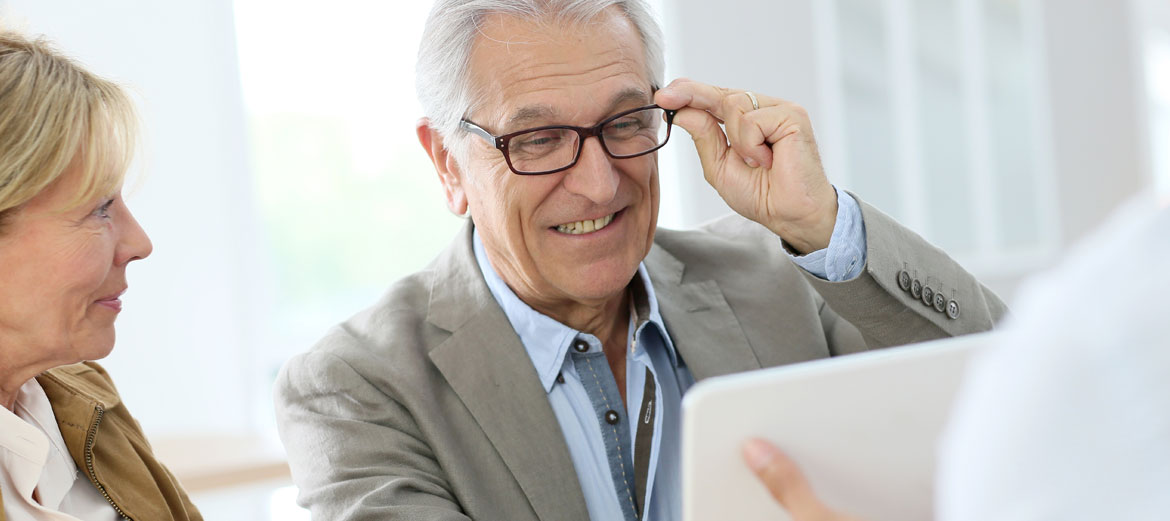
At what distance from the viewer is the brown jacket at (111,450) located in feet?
5.18

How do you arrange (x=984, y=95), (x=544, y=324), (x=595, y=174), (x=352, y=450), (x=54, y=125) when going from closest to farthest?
(x=54, y=125)
(x=352, y=450)
(x=595, y=174)
(x=544, y=324)
(x=984, y=95)

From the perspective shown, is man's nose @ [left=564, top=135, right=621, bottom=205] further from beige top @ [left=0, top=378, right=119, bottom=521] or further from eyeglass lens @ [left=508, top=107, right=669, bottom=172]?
beige top @ [left=0, top=378, right=119, bottom=521]

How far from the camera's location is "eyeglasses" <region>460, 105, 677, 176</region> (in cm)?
166

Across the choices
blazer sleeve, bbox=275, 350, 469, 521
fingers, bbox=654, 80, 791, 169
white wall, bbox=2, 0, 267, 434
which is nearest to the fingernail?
blazer sleeve, bbox=275, 350, 469, 521

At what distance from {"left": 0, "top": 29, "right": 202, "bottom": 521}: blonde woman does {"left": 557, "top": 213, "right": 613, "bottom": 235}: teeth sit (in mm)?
644

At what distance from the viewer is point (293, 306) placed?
3900 mm

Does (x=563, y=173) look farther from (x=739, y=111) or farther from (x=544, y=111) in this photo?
(x=739, y=111)

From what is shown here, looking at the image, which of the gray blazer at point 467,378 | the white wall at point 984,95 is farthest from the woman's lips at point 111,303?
the white wall at point 984,95

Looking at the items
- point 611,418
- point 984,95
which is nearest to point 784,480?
point 611,418

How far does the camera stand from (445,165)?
6.14 ft

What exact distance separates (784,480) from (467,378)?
793 millimetres

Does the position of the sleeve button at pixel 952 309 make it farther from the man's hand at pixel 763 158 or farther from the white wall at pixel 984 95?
the white wall at pixel 984 95

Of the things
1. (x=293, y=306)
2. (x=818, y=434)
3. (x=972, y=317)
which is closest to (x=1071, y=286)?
(x=818, y=434)

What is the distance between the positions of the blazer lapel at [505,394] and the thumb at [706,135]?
43 cm
